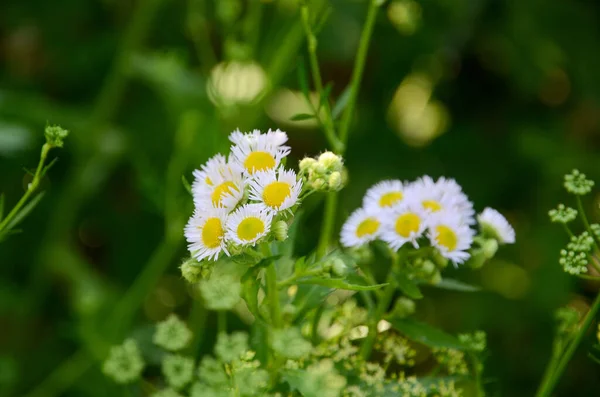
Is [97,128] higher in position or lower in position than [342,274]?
higher

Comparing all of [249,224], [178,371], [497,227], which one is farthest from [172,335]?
[497,227]

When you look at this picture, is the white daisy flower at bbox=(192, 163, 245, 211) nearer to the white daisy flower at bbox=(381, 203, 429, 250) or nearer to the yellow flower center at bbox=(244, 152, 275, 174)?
the yellow flower center at bbox=(244, 152, 275, 174)

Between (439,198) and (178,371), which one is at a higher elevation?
(439,198)

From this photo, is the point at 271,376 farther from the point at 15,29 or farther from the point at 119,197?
the point at 15,29

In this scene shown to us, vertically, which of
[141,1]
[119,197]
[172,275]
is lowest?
[172,275]

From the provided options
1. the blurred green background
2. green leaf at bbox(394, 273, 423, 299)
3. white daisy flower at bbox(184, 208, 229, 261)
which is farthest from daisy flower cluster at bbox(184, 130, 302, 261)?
the blurred green background

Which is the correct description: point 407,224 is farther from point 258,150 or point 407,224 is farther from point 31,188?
point 31,188

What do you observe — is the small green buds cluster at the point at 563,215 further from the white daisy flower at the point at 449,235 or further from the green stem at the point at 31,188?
the green stem at the point at 31,188

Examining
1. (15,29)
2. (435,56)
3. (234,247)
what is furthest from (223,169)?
(15,29)
